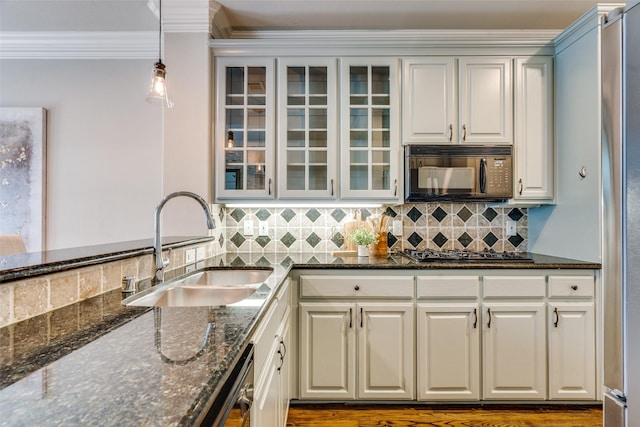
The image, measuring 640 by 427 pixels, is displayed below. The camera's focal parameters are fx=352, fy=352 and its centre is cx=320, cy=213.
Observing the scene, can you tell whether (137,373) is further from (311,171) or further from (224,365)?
(311,171)

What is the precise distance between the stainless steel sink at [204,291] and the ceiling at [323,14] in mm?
1846

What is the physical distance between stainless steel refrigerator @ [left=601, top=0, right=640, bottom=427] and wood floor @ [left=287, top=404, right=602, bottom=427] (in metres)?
1.19


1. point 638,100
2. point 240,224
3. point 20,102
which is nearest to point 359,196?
point 240,224

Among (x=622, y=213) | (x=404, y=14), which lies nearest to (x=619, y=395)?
(x=622, y=213)

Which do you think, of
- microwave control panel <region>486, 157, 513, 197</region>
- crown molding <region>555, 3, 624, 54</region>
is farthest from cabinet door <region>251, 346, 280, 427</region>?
crown molding <region>555, 3, 624, 54</region>

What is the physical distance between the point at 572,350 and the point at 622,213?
5.32ft

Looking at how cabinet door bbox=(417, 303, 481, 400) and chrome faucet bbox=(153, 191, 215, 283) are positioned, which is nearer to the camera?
chrome faucet bbox=(153, 191, 215, 283)

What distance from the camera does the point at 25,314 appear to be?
0.98 meters

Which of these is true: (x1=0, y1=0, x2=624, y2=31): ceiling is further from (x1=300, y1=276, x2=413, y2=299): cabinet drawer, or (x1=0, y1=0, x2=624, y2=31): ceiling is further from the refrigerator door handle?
the refrigerator door handle

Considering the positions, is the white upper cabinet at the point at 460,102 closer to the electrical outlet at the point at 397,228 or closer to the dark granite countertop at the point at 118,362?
the electrical outlet at the point at 397,228

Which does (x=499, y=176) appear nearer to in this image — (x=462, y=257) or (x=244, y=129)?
(x=462, y=257)

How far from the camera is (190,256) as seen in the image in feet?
6.98

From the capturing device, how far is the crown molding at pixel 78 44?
3.00 m

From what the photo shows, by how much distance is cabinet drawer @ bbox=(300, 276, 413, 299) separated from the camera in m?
2.22
